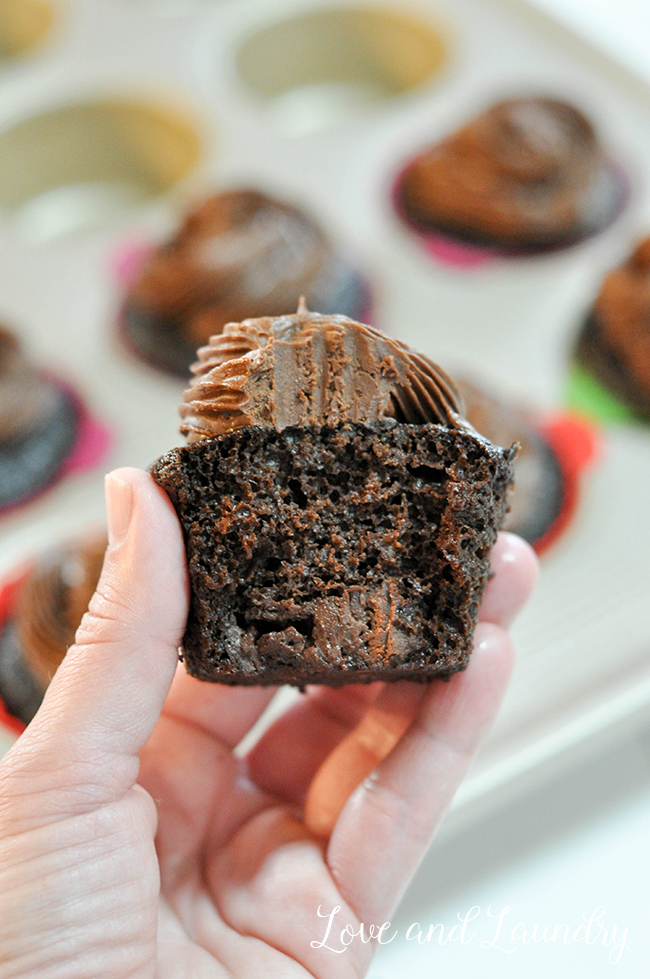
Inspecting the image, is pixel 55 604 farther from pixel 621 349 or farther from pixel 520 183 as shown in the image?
pixel 520 183

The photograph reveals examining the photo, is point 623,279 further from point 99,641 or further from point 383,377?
point 99,641

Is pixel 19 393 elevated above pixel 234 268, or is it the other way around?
pixel 234 268

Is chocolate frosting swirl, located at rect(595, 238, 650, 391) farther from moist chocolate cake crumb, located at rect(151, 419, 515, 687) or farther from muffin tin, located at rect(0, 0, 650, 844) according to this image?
moist chocolate cake crumb, located at rect(151, 419, 515, 687)

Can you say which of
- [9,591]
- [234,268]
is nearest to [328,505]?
[9,591]

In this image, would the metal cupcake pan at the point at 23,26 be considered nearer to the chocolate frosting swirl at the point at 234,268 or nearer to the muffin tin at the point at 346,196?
the muffin tin at the point at 346,196

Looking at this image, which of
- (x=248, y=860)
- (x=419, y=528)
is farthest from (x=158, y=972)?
(x=419, y=528)
